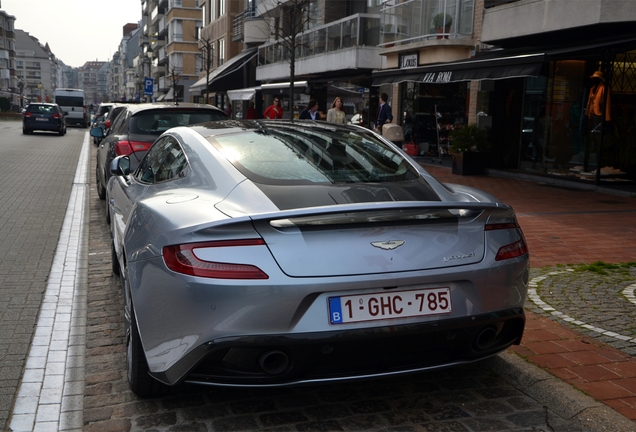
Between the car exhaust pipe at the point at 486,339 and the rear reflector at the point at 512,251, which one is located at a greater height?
the rear reflector at the point at 512,251

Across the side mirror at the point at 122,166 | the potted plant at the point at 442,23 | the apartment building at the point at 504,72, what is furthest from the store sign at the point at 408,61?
the side mirror at the point at 122,166

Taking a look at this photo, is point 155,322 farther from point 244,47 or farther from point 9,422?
point 244,47

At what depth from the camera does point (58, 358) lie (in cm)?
437

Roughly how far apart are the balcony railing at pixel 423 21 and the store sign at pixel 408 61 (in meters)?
0.45

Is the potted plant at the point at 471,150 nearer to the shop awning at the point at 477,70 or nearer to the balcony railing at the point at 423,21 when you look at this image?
the shop awning at the point at 477,70

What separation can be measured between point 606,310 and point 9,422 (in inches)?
161

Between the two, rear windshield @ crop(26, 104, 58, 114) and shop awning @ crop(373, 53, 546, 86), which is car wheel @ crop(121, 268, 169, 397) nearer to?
shop awning @ crop(373, 53, 546, 86)

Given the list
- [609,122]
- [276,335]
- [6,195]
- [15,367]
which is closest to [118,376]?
[15,367]

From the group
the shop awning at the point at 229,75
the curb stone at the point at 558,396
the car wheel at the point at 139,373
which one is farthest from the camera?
the shop awning at the point at 229,75

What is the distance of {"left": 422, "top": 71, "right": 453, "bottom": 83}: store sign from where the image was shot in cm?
1611

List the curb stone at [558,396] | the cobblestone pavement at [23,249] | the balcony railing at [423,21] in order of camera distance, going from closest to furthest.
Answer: the curb stone at [558,396] → the cobblestone pavement at [23,249] → the balcony railing at [423,21]

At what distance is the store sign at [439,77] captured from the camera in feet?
52.8

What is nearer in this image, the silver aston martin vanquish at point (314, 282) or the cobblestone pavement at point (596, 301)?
the silver aston martin vanquish at point (314, 282)

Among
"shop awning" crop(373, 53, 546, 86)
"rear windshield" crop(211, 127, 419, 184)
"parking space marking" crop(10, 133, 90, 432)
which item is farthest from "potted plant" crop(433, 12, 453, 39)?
"rear windshield" crop(211, 127, 419, 184)
